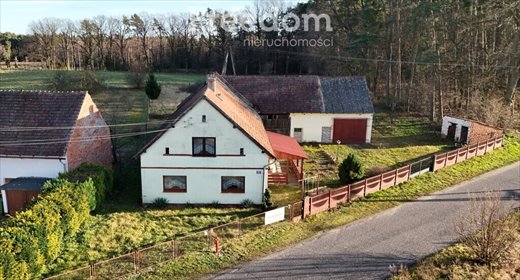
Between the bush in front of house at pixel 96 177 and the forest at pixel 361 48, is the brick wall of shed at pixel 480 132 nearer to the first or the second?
the forest at pixel 361 48

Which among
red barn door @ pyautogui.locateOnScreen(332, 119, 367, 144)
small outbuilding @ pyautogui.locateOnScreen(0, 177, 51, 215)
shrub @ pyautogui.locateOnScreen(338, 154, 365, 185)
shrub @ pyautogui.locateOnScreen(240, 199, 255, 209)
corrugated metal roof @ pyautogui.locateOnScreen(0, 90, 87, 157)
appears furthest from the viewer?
red barn door @ pyautogui.locateOnScreen(332, 119, 367, 144)

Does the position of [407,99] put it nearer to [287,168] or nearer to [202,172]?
[287,168]

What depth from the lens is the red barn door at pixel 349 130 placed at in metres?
34.4

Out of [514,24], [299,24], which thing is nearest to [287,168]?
[514,24]

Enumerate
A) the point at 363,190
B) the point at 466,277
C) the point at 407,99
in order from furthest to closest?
the point at 407,99 → the point at 363,190 → the point at 466,277

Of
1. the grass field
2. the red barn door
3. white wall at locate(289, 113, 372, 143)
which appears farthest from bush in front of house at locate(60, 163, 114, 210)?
the red barn door

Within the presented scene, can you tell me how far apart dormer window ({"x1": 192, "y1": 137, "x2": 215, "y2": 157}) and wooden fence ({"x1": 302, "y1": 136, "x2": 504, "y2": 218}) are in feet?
18.1

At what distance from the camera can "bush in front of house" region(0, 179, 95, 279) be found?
14.1 meters

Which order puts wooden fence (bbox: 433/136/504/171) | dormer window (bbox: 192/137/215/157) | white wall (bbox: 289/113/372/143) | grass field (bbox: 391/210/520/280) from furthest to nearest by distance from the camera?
white wall (bbox: 289/113/372/143) < wooden fence (bbox: 433/136/504/171) < dormer window (bbox: 192/137/215/157) < grass field (bbox: 391/210/520/280)

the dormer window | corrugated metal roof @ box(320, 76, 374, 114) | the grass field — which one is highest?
corrugated metal roof @ box(320, 76, 374, 114)

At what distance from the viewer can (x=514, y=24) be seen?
40000mm

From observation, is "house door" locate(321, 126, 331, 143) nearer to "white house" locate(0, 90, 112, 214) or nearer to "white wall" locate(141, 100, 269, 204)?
"white wall" locate(141, 100, 269, 204)

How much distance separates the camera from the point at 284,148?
25.5 m

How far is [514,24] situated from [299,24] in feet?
116
